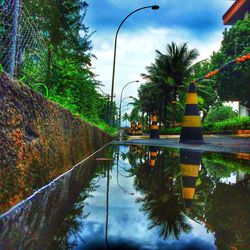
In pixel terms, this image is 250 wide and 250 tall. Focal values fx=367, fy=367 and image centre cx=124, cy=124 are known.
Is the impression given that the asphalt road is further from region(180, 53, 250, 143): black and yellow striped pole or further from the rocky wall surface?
the rocky wall surface

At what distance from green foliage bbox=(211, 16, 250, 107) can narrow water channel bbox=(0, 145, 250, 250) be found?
32.9m

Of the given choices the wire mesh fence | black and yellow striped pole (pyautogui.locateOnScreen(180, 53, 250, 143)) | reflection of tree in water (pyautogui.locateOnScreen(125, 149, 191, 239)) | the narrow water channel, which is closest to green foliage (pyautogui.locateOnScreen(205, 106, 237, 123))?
black and yellow striped pole (pyautogui.locateOnScreen(180, 53, 250, 143))

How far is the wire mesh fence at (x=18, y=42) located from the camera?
11.6 feet

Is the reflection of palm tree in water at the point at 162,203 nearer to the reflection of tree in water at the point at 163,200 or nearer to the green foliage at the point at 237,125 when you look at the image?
the reflection of tree in water at the point at 163,200

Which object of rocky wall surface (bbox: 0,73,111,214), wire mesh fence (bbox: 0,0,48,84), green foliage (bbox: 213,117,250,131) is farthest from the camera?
green foliage (bbox: 213,117,250,131)

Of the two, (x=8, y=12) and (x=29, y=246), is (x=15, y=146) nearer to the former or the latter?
(x=29, y=246)

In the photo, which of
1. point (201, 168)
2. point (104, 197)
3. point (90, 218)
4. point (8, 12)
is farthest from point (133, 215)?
point (201, 168)

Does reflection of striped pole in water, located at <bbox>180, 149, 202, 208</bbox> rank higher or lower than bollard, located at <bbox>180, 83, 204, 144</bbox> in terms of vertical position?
lower

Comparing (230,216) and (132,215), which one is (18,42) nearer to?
(132,215)

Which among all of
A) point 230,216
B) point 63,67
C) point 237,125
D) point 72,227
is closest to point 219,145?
point 63,67

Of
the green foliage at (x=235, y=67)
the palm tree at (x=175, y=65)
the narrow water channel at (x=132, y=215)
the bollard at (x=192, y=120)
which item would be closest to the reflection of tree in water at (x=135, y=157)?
the narrow water channel at (x=132, y=215)

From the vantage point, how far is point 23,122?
2.66m

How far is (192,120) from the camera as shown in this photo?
10773 mm

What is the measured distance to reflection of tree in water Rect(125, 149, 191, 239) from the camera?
2.09 meters
